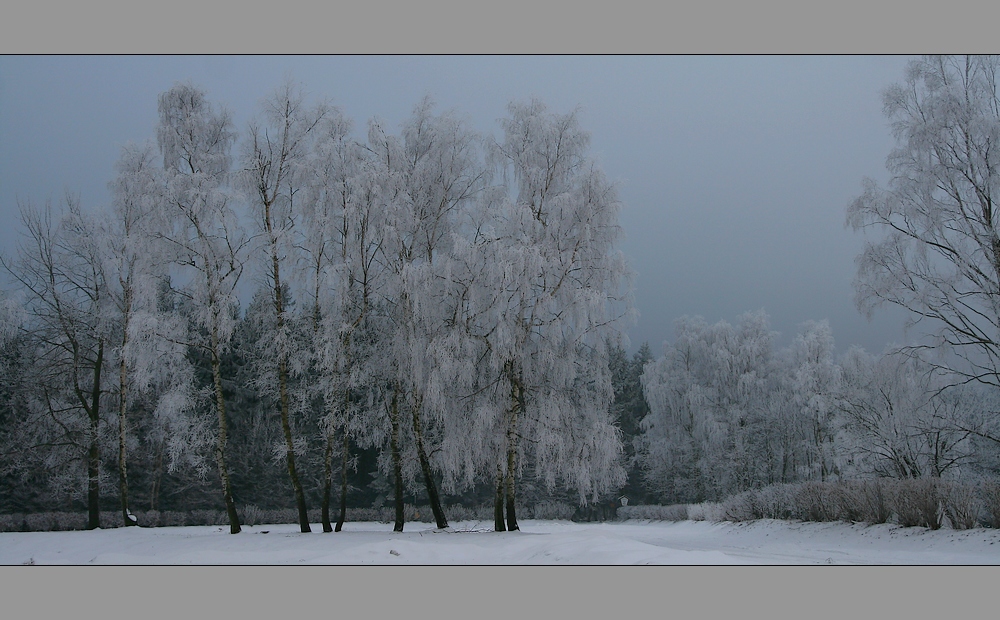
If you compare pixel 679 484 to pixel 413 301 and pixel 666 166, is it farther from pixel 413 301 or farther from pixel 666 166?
pixel 413 301

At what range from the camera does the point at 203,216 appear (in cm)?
1256

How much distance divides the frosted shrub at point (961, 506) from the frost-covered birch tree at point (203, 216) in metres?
12.4

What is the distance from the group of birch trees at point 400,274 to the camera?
12188mm

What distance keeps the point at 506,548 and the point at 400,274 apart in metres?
5.53

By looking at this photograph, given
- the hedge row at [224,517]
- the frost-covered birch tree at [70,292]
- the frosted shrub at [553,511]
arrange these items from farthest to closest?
the frosted shrub at [553,511]
the hedge row at [224,517]
the frost-covered birch tree at [70,292]

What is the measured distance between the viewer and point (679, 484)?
26219mm

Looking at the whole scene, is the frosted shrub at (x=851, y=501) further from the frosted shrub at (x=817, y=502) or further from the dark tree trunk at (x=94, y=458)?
the dark tree trunk at (x=94, y=458)

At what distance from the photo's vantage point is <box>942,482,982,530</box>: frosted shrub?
9242 mm

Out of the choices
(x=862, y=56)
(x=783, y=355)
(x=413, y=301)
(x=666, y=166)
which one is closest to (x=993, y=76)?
(x=862, y=56)

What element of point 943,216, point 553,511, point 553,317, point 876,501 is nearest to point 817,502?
point 876,501

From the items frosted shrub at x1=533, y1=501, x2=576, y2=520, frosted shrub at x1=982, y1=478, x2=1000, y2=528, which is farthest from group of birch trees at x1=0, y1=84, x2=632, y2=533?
frosted shrub at x1=533, y1=501, x2=576, y2=520

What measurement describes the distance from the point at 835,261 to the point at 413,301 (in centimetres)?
2314

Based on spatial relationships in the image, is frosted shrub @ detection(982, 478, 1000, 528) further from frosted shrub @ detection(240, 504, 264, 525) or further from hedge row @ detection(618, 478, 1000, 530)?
frosted shrub @ detection(240, 504, 264, 525)

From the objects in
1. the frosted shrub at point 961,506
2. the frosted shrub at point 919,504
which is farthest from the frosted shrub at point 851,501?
the frosted shrub at point 961,506
